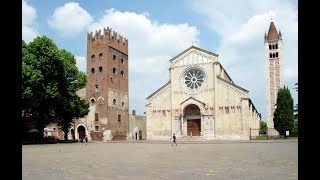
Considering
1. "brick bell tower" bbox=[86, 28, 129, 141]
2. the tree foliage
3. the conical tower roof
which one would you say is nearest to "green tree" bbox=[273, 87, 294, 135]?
the conical tower roof

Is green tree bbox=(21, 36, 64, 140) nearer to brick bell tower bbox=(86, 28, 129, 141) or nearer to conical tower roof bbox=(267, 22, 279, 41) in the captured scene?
brick bell tower bbox=(86, 28, 129, 141)

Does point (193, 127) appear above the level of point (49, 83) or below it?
below

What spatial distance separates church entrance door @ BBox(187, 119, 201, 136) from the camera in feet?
170

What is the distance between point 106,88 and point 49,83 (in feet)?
58.1

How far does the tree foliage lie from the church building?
1374cm

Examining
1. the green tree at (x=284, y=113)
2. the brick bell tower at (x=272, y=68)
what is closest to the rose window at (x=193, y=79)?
the green tree at (x=284, y=113)

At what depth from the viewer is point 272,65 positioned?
7156 cm

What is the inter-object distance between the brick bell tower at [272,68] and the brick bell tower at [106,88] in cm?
3016

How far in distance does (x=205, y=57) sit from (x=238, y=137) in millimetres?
13369

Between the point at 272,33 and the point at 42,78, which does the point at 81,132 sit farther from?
the point at 272,33

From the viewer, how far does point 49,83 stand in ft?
133

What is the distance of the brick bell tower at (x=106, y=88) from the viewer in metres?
57.2

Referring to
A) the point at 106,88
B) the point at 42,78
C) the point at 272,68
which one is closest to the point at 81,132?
the point at 106,88
